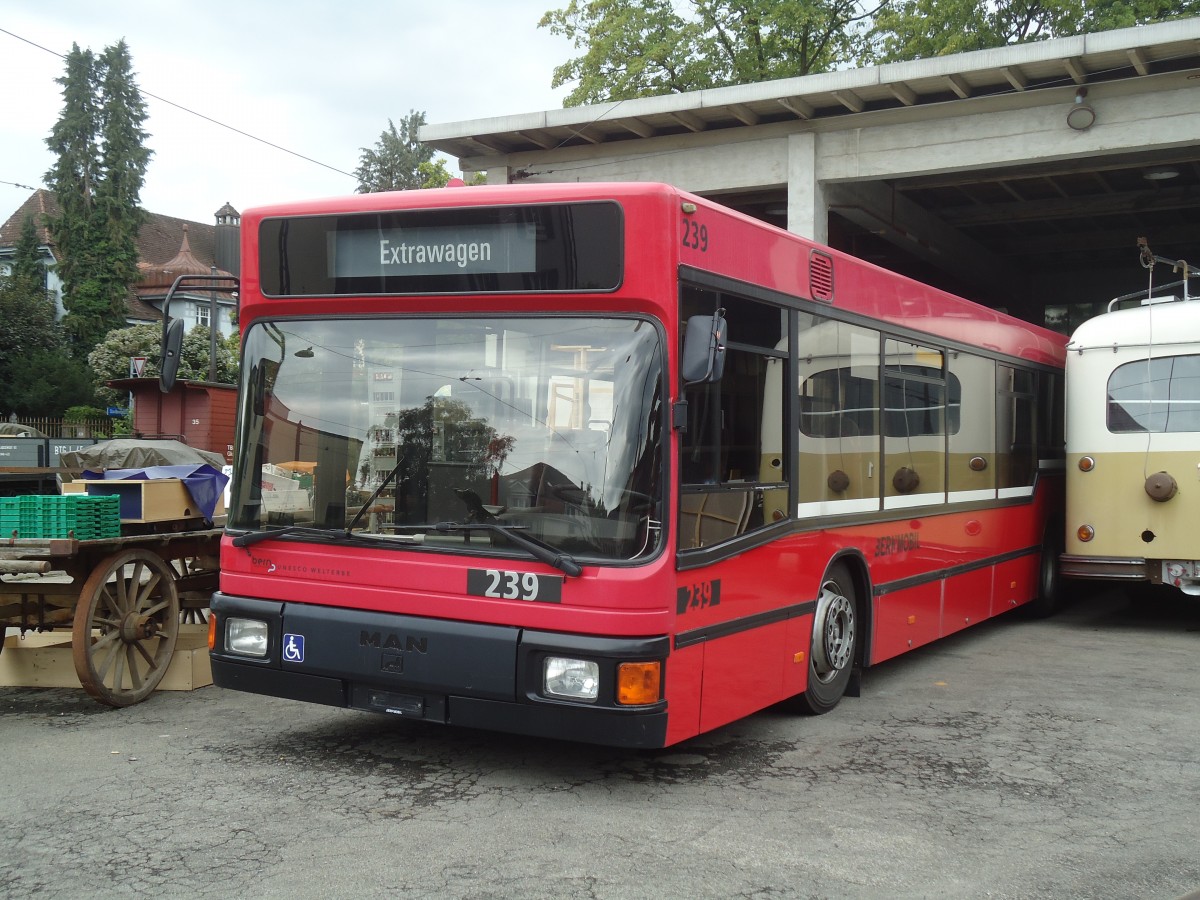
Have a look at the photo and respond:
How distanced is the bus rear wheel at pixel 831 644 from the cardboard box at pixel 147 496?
3950 millimetres

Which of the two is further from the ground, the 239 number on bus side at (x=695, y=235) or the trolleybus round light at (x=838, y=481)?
the 239 number on bus side at (x=695, y=235)

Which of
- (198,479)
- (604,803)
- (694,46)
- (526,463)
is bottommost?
(604,803)

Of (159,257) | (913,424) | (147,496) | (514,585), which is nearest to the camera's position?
(514,585)

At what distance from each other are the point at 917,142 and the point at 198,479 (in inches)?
437

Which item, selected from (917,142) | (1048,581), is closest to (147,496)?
(1048,581)

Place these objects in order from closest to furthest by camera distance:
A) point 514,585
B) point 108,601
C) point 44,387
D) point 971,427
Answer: point 514,585 < point 108,601 < point 971,427 < point 44,387

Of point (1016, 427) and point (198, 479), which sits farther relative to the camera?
point (1016, 427)

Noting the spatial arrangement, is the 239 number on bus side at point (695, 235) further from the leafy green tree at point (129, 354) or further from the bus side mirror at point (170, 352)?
the leafy green tree at point (129, 354)

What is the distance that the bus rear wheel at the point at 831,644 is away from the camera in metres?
6.95

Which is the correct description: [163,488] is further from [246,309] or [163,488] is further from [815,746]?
[815,746]

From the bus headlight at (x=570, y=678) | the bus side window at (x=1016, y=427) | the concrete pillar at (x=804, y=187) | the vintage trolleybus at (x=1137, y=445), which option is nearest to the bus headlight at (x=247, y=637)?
the bus headlight at (x=570, y=678)

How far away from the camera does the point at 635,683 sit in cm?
508

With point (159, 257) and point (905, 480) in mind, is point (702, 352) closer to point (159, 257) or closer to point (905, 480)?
point (905, 480)

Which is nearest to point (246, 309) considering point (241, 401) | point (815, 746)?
point (241, 401)
